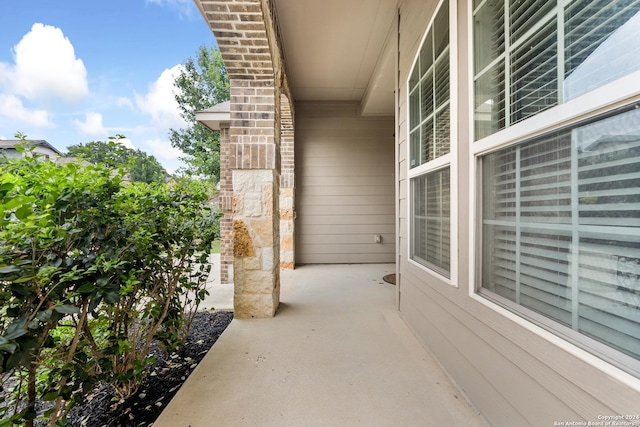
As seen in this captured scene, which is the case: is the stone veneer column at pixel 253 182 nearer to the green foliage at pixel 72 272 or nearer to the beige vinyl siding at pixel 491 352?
the green foliage at pixel 72 272

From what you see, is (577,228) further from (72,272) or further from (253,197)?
(253,197)

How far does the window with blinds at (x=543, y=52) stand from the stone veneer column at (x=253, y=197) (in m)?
1.78

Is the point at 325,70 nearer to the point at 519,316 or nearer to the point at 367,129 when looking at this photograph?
the point at 367,129

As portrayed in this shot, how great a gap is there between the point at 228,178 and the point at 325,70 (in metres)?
2.15

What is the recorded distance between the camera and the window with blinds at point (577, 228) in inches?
29.6

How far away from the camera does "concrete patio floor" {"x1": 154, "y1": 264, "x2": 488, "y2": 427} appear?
52.9 inches

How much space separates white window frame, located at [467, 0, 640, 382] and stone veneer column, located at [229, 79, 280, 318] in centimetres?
174

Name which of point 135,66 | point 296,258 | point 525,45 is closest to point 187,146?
point 135,66

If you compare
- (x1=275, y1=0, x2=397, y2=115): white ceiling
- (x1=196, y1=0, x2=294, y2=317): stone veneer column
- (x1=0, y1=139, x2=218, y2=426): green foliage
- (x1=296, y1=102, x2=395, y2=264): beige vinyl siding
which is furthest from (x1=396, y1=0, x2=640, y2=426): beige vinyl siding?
(x1=296, y1=102, x2=395, y2=264): beige vinyl siding

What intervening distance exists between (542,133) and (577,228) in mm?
370

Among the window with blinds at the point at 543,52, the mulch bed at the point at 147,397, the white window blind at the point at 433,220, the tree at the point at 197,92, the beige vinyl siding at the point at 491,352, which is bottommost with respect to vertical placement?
the mulch bed at the point at 147,397

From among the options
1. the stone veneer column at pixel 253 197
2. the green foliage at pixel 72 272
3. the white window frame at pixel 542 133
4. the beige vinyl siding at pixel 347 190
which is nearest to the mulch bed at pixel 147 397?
the green foliage at pixel 72 272

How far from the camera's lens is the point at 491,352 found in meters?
1.25

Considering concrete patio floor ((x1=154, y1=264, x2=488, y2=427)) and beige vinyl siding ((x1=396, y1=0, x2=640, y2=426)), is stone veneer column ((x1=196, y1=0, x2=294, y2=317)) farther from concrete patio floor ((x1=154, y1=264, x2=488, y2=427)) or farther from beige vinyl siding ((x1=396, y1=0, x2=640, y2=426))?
beige vinyl siding ((x1=396, y1=0, x2=640, y2=426))
